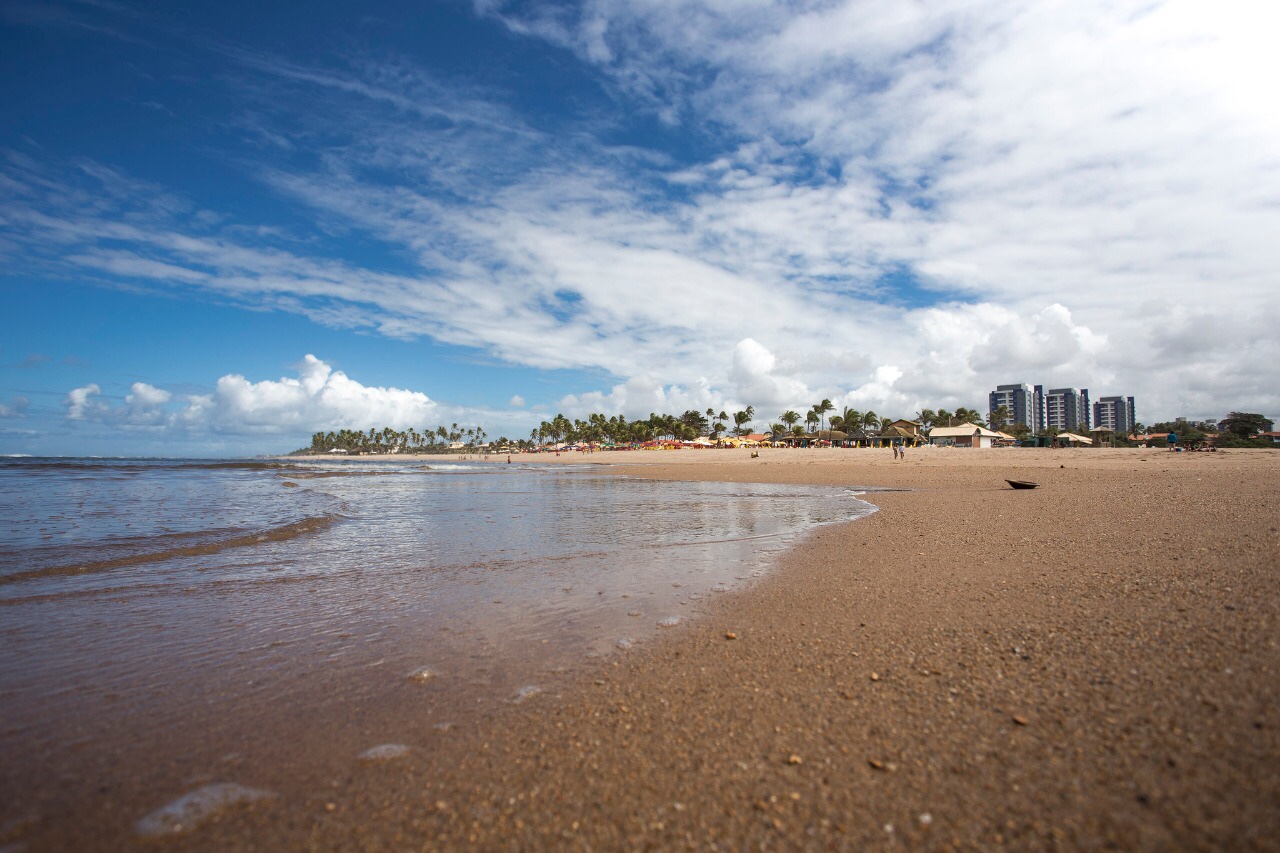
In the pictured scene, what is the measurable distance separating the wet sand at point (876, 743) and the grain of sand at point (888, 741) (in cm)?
2

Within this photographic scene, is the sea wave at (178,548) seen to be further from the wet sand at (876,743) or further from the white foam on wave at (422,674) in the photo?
the wet sand at (876,743)

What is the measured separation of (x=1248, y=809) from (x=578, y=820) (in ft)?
11.5

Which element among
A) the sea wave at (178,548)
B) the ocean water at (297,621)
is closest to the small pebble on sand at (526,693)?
the ocean water at (297,621)

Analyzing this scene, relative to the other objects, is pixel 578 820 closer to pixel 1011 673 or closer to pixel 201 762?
pixel 201 762

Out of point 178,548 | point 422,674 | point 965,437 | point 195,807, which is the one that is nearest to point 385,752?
point 195,807

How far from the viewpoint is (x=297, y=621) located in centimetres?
727

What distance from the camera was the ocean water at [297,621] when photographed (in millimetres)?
4500

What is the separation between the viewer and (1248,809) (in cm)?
293

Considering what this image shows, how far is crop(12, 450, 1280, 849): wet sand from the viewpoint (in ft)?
10.1

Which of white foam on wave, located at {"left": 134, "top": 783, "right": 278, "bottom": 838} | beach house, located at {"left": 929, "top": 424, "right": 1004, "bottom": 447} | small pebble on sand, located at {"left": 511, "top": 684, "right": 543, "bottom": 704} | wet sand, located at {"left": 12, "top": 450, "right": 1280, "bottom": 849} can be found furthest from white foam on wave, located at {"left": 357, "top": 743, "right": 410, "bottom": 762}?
beach house, located at {"left": 929, "top": 424, "right": 1004, "bottom": 447}

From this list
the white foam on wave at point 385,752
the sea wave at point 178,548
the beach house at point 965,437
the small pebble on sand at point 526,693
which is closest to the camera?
the white foam on wave at point 385,752

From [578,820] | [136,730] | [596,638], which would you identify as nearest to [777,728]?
[578,820]

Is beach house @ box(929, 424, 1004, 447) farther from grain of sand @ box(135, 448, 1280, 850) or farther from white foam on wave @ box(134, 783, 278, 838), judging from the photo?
white foam on wave @ box(134, 783, 278, 838)

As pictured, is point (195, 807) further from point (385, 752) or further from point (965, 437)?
point (965, 437)
